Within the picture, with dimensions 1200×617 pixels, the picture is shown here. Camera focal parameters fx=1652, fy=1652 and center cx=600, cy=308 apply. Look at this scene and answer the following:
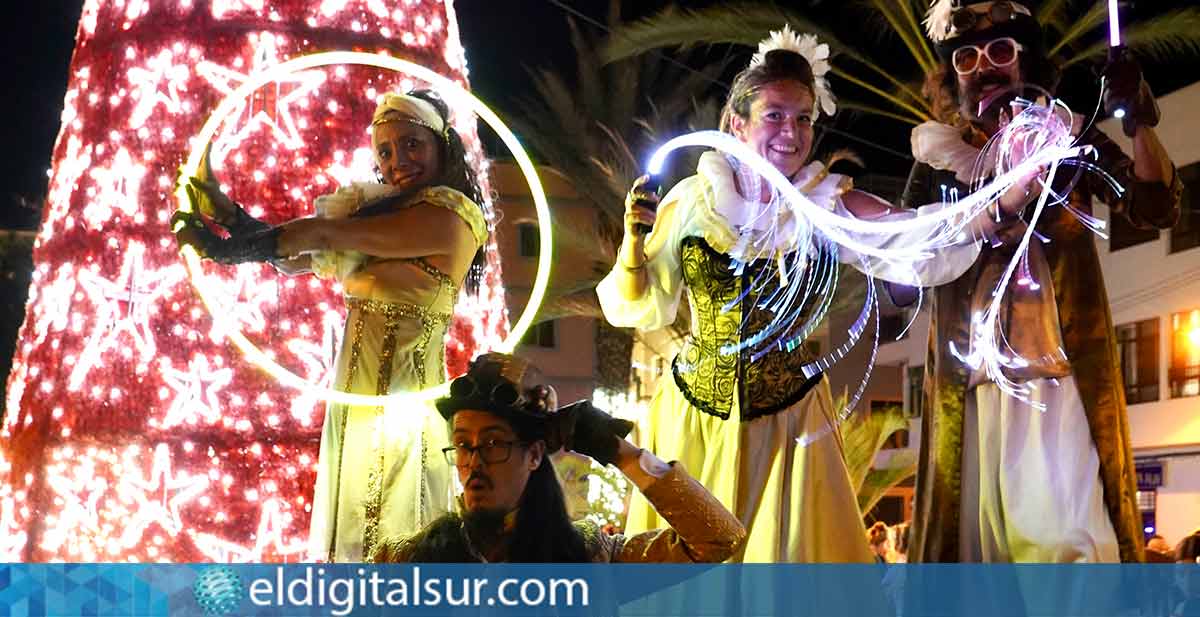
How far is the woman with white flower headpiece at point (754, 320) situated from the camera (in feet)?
17.3

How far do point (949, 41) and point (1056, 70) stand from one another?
38 centimetres

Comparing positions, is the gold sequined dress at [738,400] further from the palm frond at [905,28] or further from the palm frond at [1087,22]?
the palm frond at [905,28]

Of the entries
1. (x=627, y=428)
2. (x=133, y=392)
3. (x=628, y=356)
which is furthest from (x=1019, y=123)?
(x=628, y=356)

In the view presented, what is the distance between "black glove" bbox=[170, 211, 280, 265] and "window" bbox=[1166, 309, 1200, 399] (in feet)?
57.5

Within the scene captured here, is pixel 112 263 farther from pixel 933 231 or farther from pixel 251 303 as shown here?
pixel 933 231

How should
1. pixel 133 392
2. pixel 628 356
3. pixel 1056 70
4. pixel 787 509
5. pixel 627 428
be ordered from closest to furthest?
pixel 627 428
pixel 787 509
pixel 1056 70
pixel 133 392
pixel 628 356

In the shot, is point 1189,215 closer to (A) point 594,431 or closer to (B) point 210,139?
(B) point 210,139

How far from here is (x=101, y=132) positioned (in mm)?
6449

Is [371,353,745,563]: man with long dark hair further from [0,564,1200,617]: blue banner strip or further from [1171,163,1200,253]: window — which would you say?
[1171,163,1200,253]: window

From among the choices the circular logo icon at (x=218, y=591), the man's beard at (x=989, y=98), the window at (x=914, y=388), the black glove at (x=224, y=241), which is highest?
the window at (x=914, y=388)

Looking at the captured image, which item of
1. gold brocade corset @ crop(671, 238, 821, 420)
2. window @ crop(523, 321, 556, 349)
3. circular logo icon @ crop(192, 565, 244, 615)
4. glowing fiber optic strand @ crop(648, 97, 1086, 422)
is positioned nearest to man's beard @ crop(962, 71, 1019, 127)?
glowing fiber optic strand @ crop(648, 97, 1086, 422)

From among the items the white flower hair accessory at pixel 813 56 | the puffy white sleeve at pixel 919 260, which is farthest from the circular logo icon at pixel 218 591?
the white flower hair accessory at pixel 813 56

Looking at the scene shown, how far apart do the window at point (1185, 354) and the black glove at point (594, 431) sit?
60.2 feet

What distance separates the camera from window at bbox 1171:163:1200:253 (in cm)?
1983
